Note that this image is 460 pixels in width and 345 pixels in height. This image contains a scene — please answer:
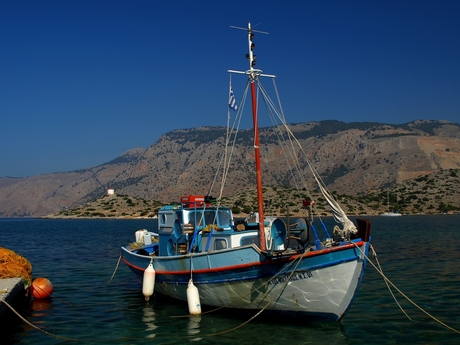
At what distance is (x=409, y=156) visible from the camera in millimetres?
188250

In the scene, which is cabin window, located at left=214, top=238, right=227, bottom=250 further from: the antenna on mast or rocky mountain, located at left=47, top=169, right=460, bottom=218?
rocky mountain, located at left=47, top=169, right=460, bottom=218

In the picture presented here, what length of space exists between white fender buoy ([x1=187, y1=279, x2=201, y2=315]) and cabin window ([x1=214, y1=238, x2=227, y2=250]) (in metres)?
1.77

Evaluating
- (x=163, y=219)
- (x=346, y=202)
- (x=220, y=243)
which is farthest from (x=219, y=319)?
(x=346, y=202)

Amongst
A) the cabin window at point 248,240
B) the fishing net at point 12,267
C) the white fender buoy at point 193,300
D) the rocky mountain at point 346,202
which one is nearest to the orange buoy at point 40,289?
the fishing net at point 12,267

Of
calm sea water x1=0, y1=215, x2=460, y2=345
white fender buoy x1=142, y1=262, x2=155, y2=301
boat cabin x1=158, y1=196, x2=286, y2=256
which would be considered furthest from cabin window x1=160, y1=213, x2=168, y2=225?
calm sea water x1=0, y1=215, x2=460, y2=345

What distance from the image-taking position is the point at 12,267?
1950 centimetres

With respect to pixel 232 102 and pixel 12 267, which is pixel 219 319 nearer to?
pixel 232 102

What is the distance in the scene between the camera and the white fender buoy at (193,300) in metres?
16.8

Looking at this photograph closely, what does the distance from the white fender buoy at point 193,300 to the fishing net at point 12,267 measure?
7.39 metres

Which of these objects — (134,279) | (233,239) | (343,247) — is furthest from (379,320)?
(134,279)

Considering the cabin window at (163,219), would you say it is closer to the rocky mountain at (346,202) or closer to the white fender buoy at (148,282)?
the white fender buoy at (148,282)

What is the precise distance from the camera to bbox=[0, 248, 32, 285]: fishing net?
19234 millimetres

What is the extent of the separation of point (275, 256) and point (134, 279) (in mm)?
13001

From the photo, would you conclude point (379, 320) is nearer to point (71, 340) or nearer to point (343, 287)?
point (343, 287)
